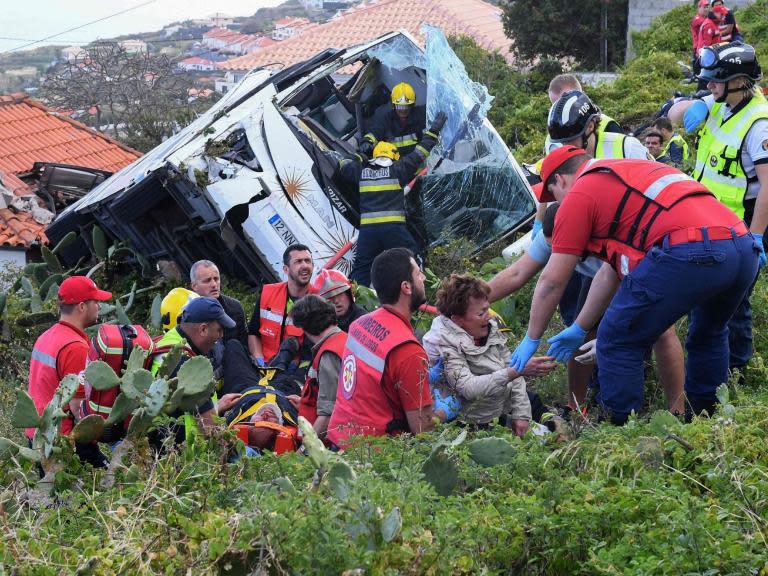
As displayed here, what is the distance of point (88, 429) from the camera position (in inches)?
172

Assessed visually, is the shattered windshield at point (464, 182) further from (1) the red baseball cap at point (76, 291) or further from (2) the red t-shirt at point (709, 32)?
(2) the red t-shirt at point (709, 32)

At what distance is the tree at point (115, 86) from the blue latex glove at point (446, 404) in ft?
91.1

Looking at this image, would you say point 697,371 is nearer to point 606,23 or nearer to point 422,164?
point 422,164

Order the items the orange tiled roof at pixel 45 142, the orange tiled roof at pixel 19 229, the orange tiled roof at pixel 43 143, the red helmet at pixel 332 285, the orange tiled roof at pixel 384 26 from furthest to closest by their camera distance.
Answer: the orange tiled roof at pixel 384 26 < the orange tiled roof at pixel 45 142 < the orange tiled roof at pixel 43 143 < the orange tiled roof at pixel 19 229 < the red helmet at pixel 332 285

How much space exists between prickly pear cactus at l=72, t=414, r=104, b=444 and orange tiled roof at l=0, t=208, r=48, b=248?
32.8 ft

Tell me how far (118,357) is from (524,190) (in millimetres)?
5296

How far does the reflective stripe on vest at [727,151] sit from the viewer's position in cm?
599

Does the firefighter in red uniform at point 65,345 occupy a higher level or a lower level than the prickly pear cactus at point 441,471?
lower

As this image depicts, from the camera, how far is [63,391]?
4.51 meters

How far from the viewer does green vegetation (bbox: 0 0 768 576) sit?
3.06 metres

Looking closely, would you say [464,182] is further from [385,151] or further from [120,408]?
[120,408]

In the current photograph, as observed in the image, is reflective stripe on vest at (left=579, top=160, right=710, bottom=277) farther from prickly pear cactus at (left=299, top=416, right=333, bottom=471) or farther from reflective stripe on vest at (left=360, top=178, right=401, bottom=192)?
reflective stripe on vest at (left=360, top=178, right=401, bottom=192)

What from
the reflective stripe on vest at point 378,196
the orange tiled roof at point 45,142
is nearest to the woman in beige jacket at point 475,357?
the reflective stripe on vest at point 378,196

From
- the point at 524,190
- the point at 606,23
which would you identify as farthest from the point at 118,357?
the point at 606,23
